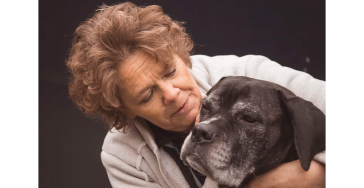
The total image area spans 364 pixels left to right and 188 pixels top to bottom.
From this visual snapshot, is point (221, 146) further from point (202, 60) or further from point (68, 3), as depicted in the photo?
point (68, 3)

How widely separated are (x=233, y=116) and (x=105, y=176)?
1513 millimetres

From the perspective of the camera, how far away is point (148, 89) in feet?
6.51

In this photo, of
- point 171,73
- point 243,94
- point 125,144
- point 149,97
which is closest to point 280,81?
point 243,94

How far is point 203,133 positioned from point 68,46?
1.55m

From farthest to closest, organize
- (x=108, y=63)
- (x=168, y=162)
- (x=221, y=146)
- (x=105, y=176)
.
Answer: (x=105, y=176) → (x=168, y=162) → (x=108, y=63) → (x=221, y=146)

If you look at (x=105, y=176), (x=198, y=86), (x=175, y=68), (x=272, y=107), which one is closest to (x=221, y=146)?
(x=272, y=107)

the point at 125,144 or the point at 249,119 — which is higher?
the point at 249,119

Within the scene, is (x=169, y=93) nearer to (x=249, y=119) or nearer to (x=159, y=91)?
(x=159, y=91)

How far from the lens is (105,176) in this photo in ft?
9.52

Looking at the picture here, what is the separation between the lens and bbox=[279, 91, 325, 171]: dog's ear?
1.68m

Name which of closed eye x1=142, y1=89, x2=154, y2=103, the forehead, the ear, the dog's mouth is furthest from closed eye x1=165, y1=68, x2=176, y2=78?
Answer: the dog's mouth

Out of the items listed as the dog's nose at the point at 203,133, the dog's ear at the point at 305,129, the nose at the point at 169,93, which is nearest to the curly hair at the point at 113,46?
the nose at the point at 169,93

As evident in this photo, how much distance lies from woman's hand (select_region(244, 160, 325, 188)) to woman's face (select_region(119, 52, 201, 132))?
519mm

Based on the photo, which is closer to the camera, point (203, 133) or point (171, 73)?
point (203, 133)
